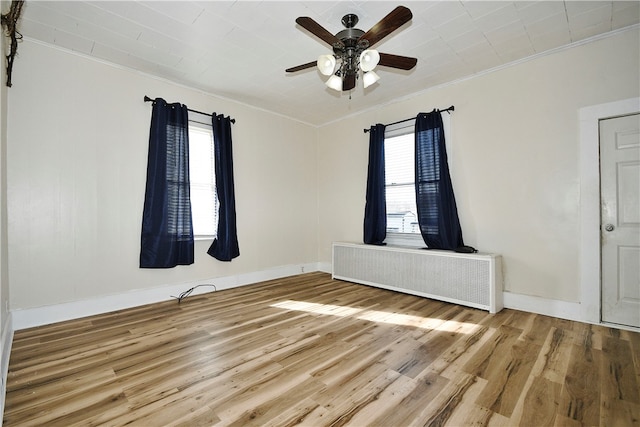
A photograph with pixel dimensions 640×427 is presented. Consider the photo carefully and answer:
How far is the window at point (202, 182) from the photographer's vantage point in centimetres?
399

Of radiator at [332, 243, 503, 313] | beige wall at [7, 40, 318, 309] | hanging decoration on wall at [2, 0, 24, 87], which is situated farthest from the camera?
radiator at [332, 243, 503, 313]

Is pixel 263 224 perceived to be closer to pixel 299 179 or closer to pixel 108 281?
pixel 299 179

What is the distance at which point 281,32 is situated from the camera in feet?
9.04

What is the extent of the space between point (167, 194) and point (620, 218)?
4.96 meters

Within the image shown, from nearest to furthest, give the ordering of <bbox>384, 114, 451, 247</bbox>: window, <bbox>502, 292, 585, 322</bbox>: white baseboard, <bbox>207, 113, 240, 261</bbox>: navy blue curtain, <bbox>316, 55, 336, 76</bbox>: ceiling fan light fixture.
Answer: <bbox>316, 55, 336, 76</bbox>: ceiling fan light fixture
<bbox>502, 292, 585, 322</bbox>: white baseboard
<bbox>207, 113, 240, 261</bbox>: navy blue curtain
<bbox>384, 114, 451, 247</bbox>: window

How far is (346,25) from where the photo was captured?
8.35 ft

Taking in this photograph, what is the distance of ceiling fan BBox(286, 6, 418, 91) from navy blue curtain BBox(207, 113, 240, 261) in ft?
7.01

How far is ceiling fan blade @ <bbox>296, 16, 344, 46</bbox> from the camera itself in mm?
1988

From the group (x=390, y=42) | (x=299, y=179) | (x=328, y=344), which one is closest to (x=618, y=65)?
(x=390, y=42)

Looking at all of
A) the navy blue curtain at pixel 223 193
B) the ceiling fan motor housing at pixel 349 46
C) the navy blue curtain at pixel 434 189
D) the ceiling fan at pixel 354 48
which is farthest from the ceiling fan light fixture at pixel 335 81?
the navy blue curtain at pixel 223 193

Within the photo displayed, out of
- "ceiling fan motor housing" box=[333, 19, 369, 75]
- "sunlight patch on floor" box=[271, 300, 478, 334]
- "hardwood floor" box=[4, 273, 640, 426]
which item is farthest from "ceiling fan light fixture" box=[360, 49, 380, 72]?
"sunlight patch on floor" box=[271, 300, 478, 334]

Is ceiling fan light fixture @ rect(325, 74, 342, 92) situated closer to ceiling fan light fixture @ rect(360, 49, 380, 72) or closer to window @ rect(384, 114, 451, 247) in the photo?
ceiling fan light fixture @ rect(360, 49, 380, 72)

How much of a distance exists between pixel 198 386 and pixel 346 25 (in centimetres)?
308

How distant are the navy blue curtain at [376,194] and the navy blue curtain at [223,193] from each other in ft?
6.97
